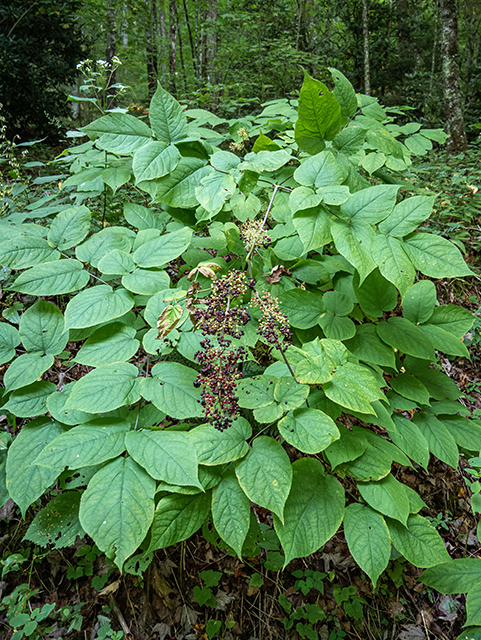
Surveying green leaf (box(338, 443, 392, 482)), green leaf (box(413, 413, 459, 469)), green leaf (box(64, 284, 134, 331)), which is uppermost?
green leaf (box(64, 284, 134, 331))

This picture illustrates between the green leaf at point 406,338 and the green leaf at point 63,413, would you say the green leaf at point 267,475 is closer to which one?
the green leaf at point 63,413

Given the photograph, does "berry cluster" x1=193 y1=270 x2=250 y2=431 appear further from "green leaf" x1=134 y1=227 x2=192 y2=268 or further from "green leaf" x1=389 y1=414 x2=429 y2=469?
"green leaf" x1=389 y1=414 x2=429 y2=469

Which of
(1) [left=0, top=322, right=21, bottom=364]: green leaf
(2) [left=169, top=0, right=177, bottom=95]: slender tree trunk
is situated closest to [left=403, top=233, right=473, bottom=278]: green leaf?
(1) [left=0, top=322, right=21, bottom=364]: green leaf

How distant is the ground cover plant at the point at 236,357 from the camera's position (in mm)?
1028

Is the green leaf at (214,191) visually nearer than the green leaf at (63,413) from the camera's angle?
No

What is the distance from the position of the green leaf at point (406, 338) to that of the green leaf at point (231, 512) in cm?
87

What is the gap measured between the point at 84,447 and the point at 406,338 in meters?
1.29

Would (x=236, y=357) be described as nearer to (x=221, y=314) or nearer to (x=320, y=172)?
(x=221, y=314)

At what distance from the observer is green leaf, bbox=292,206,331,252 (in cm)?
124

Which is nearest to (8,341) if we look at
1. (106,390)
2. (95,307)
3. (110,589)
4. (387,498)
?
(95,307)

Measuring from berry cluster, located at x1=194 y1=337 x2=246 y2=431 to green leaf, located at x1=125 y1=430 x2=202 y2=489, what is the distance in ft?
0.40

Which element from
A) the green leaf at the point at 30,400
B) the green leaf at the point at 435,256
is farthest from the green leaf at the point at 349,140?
the green leaf at the point at 30,400

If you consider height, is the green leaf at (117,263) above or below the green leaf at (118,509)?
above

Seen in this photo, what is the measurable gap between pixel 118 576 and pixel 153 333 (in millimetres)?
1550
